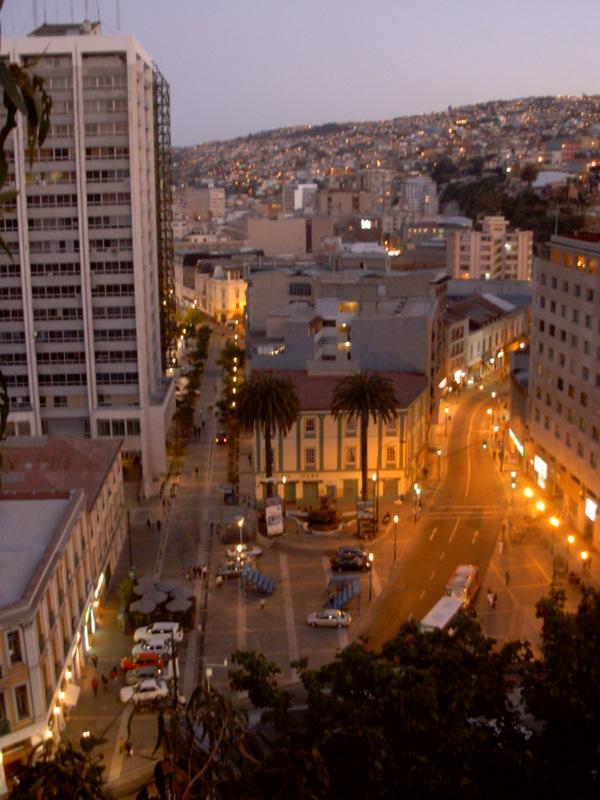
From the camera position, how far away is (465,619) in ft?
84.9

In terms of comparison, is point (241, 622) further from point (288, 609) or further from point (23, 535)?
point (23, 535)

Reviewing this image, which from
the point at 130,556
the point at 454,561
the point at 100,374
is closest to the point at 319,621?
the point at 454,561

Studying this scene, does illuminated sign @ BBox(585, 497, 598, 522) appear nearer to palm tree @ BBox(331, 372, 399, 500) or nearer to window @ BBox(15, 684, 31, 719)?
palm tree @ BBox(331, 372, 399, 500)

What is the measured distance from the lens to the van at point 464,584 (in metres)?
41.2

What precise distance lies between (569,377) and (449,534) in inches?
479

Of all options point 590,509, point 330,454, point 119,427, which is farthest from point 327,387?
point 590,509

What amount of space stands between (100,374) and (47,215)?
11619mm

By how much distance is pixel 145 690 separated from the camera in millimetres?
34219

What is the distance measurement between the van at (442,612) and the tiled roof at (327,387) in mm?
18003

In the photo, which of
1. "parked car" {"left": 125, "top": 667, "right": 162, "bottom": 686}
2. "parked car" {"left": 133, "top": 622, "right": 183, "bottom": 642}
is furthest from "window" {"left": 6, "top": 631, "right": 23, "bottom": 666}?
"parked car" {"left": 133, "top": 622, "right": 183, "bottom": 642}

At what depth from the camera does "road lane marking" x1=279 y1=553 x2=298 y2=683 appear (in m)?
38.3

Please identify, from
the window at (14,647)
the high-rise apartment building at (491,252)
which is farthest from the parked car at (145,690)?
the high-rise apartment building at (491,252)

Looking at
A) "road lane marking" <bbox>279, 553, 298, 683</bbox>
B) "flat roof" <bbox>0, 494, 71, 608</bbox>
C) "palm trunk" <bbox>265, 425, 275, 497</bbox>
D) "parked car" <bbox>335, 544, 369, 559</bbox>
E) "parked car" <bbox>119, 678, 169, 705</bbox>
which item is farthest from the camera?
"palm trunk" <bbox>265, 425, 275, 497</bbox>

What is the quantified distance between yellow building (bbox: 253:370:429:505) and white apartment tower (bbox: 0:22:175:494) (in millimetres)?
11058
